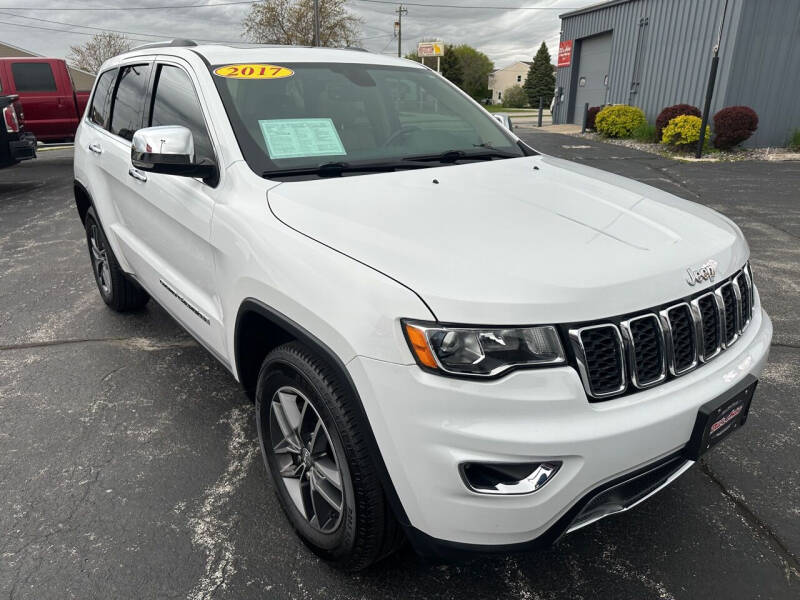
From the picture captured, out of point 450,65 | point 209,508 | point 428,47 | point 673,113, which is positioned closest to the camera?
point 209,508

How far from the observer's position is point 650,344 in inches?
69.2

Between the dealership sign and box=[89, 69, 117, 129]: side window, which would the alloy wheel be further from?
the dealership sign

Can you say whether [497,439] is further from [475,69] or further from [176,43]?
[475,69]

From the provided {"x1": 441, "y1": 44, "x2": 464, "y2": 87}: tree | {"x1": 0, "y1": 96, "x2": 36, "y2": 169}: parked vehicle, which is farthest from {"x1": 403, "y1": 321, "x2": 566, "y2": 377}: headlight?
{"x1": 441, "y1": 44, "x2": 464, "y2": 87}: tree

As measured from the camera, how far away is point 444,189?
240 cm

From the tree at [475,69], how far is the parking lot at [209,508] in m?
93.9

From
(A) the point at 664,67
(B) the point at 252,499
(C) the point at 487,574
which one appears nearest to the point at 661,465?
(C) the point at 487,574

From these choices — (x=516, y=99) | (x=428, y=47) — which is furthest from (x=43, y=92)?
(x=516, y=99)

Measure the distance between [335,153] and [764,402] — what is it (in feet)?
8.71

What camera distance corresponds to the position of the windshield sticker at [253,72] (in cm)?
275

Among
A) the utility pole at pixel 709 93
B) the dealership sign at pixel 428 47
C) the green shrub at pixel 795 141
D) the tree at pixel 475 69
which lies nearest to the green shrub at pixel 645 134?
the utility pole at pixel 709 93

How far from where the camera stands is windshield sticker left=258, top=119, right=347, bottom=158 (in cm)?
254

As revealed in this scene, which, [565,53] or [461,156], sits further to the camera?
[565,53]

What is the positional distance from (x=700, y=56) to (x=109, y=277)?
16562 millimetres
